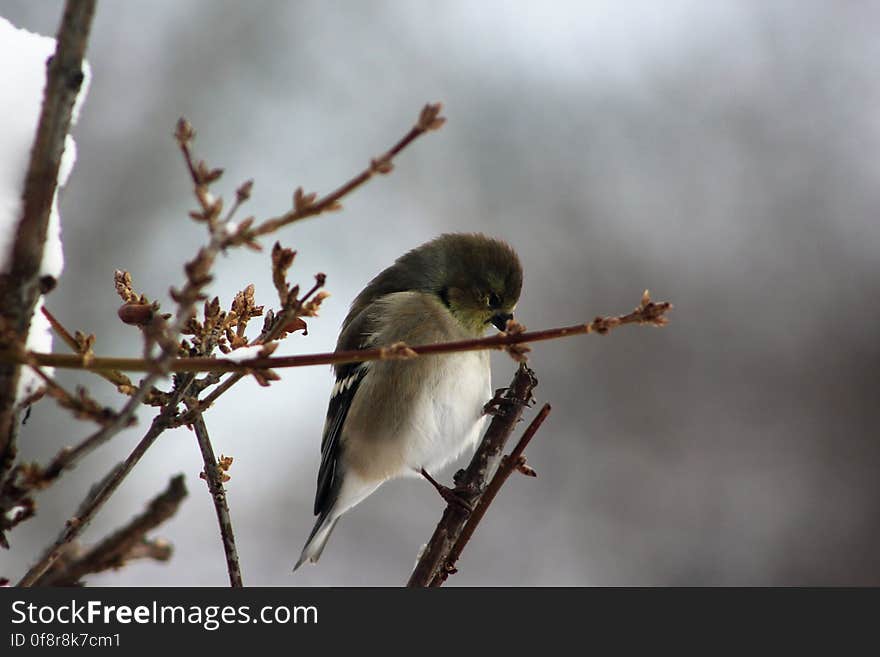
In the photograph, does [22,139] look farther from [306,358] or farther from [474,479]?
[474,479]

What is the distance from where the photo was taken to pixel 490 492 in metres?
1.39

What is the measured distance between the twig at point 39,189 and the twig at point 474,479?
81 centimetres

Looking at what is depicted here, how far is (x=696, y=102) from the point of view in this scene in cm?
589

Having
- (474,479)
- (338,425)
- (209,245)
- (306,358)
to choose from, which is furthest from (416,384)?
(209,245)

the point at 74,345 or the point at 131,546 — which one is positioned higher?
the point at 74,345

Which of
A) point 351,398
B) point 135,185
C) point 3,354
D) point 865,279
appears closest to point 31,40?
point 3,354

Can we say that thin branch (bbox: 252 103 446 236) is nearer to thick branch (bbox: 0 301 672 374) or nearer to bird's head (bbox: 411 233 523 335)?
thick branch (bbox: 0 301 672 374)

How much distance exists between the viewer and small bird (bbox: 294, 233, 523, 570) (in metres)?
2.83

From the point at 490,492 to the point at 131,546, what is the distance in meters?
0.76

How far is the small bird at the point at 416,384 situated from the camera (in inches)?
111

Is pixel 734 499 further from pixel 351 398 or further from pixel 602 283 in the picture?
pixel 351 398

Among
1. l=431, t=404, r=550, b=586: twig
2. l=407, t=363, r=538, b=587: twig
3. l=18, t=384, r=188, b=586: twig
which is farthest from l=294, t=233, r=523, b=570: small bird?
l=18, t=384, r=188, b=586: twig

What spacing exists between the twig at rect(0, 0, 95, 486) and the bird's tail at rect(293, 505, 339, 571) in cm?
209

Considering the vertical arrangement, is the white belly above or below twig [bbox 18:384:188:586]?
above
